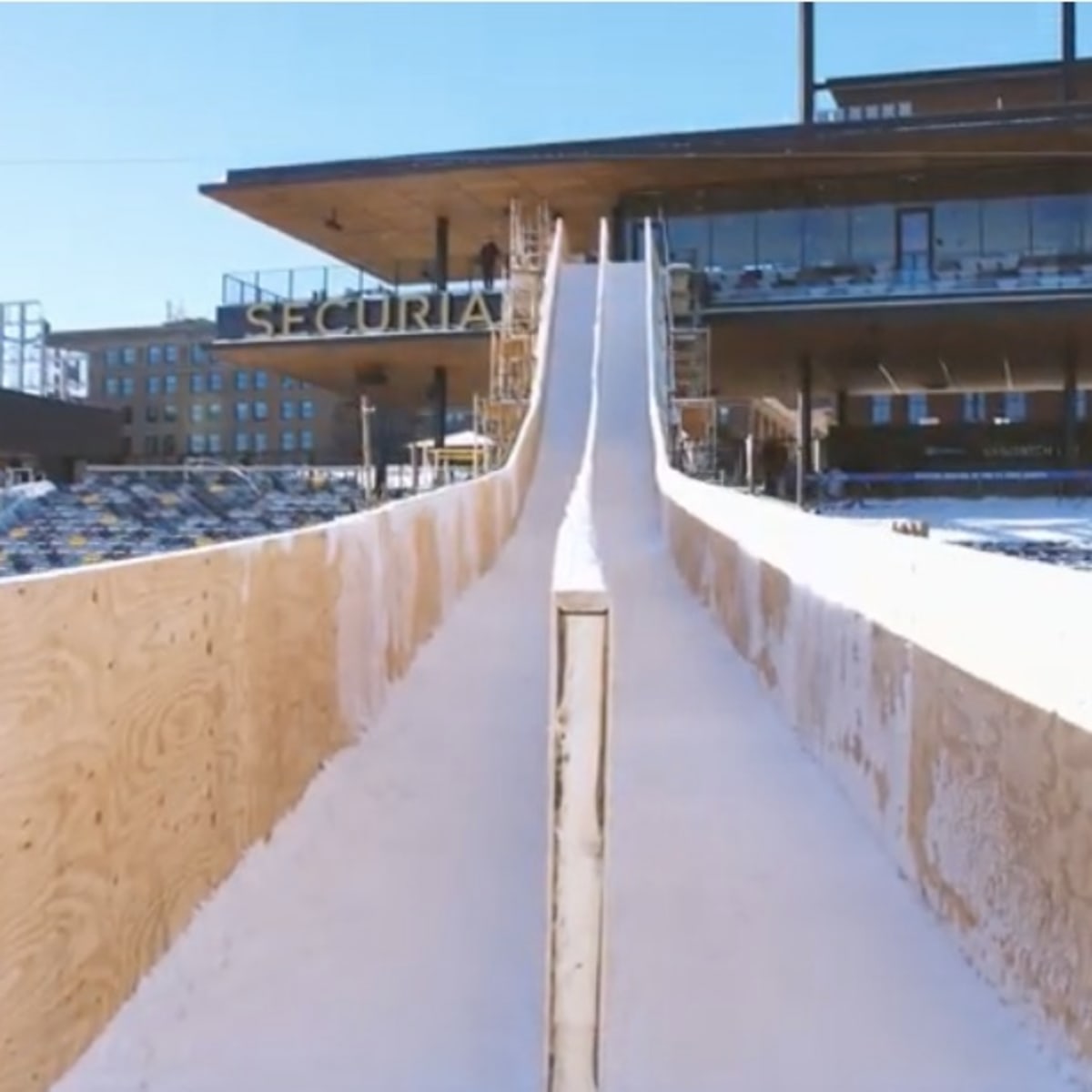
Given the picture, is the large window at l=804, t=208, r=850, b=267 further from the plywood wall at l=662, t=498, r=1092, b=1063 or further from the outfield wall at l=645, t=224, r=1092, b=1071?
the plywood wall at l=662, t=498, r=1092, b=1063

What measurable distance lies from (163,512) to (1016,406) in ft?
104

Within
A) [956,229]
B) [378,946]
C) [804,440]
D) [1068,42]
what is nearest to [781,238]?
[956,229]

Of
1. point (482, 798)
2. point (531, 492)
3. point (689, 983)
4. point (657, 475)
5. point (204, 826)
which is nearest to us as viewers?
point (689, 983)

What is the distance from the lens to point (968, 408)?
50.8m

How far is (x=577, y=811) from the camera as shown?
2904mm

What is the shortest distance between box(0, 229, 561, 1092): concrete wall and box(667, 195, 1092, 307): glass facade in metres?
23.4

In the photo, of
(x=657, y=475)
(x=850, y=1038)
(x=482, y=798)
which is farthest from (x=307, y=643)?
(x=657, y=475)

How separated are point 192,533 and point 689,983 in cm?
2933

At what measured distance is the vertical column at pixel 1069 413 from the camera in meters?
28.8

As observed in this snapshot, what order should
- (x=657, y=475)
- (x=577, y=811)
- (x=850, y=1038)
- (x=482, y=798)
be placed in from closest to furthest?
(x=577, y=811)
(x=850, y=1038)
(x=482, y=798)
(x=657, y=475)

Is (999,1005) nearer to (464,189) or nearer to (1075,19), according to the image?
(464,189)

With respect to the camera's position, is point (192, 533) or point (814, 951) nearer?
point (814, 951)

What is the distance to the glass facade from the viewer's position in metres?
27.7

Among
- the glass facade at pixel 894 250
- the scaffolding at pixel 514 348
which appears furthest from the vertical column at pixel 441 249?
the glass facade at pixel 894 250
